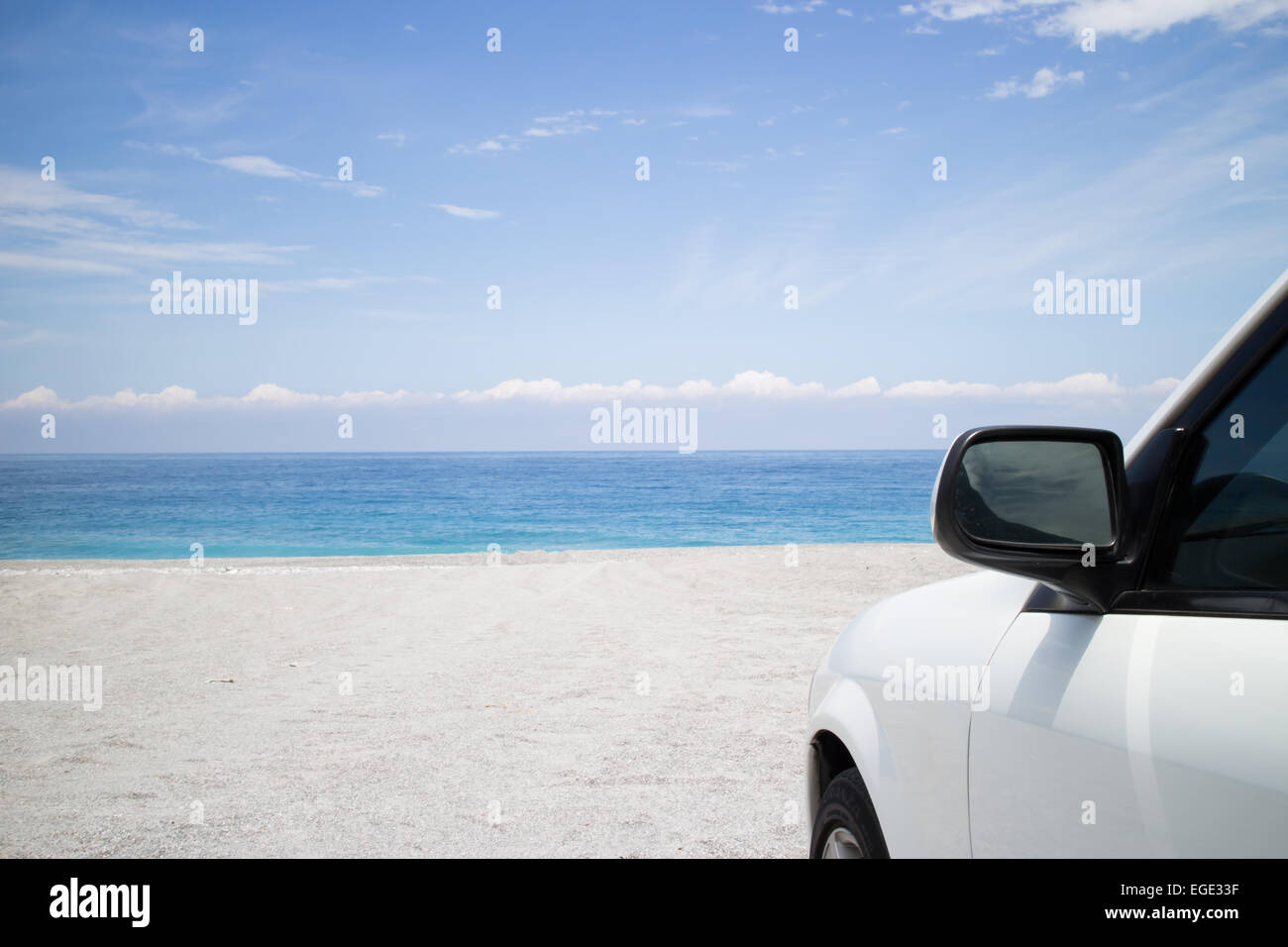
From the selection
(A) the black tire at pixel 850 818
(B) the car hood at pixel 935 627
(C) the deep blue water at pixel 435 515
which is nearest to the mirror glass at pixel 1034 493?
(B) the car hood at pixel 935 627

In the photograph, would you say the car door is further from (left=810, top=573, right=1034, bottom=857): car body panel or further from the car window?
(left=810, top=573, right=1034, bottom=857): car body panel

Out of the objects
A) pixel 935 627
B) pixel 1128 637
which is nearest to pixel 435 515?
pixel 935 627

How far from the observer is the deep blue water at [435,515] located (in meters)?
32.4

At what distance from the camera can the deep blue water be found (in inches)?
1275

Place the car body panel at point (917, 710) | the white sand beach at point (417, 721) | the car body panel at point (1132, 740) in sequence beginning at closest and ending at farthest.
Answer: the car body panel at point (1132, 740) < the car body panel at point (917, 710) < the white sand beach at point (417, 721)

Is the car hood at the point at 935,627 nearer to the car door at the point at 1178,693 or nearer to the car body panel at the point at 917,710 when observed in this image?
the car body panel at the point at 917,710

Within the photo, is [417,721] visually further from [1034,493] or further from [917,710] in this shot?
[1034,493]

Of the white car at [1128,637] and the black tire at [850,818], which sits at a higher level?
the white car at [1128,637]

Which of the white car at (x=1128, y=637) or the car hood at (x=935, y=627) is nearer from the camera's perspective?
the white car at (x=1128, y=637)

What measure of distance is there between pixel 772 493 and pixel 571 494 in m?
12.7

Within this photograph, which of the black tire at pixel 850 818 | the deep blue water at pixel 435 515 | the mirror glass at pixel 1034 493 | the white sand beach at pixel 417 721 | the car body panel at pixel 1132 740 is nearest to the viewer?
the car body panel at pixel 1132 740

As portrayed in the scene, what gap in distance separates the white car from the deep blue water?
58.0ft
